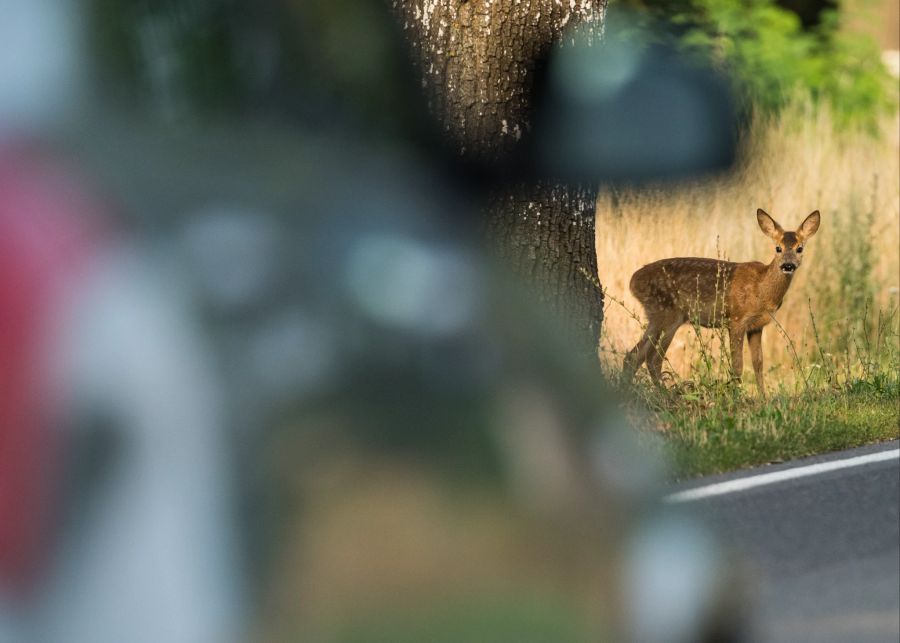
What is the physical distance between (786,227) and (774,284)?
273 cm

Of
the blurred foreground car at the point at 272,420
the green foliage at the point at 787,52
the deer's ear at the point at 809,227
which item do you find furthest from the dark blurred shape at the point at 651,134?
the green foliage at the point at 787,52

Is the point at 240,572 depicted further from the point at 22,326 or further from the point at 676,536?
the point at 676,536

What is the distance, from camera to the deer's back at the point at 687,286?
406 inches

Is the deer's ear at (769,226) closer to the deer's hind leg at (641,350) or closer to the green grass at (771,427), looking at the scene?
the deer's hind leg at (641,350)

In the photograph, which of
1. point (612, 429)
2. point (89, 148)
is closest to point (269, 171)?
point (89, 148)

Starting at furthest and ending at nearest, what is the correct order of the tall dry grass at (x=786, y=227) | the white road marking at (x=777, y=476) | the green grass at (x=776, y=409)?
1. the tall dry grass at (x=786, y=227)
2. the green grass at (x=776, y=409)
3. the white road marking at (x=777, y=476)

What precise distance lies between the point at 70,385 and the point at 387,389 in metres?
0.41

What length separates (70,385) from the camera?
183 centimetres

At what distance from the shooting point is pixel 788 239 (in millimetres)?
10344

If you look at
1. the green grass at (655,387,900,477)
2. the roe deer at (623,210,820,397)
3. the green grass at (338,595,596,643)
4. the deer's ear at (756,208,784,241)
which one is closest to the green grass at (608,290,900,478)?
the green grass at (655,387,900,477)

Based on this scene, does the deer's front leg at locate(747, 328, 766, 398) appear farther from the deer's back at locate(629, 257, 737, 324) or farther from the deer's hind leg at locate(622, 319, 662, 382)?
the deer's hind leg at locate(622, 319, 662, 382)

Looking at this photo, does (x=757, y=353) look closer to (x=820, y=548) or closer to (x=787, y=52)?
(x=820, y=548)

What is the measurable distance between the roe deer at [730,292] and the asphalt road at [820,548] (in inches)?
99.4

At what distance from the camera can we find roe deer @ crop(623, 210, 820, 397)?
1027 cm
